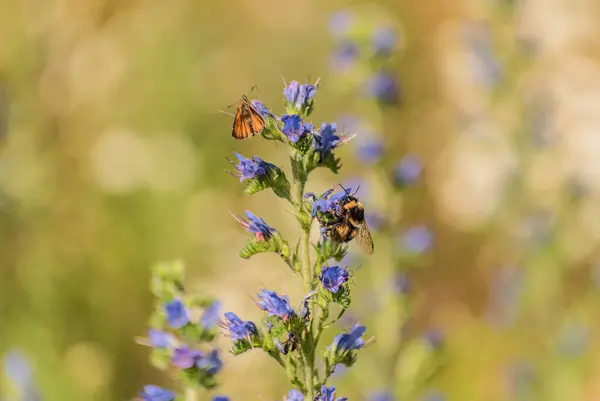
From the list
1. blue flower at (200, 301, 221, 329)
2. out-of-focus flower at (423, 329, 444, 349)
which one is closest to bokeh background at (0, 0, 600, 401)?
out-of-focus flower at (423, 329, 444, 349)

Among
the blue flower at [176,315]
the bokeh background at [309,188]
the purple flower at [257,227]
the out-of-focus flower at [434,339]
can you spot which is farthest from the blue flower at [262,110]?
the out-of-focus flower at [434,339]

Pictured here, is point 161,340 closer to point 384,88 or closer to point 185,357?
point 185,357

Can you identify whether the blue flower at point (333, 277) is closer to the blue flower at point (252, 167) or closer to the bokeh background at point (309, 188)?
the blue flower at point (252, 167)

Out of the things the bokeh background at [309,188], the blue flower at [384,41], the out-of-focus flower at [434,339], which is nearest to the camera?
the out-of-focus flower at [434,339]

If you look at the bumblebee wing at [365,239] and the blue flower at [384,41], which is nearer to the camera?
the bumblebee wing at [365,239]

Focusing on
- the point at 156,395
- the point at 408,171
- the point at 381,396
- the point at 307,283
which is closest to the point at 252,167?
the point at 307,283

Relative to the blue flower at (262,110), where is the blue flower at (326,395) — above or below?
below

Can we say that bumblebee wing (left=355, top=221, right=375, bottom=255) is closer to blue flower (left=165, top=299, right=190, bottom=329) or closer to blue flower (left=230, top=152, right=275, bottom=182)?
blue flower (left=230, top=152, right=275, bottom=182)

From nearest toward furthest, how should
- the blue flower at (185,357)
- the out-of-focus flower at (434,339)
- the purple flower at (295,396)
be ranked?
the purple flower at (295,396), the blue flower at (185,357), the out-of-focus flower at (434,339)
